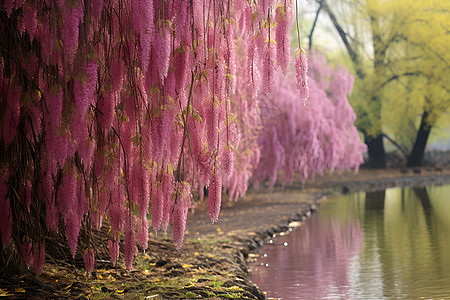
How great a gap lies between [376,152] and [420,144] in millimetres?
2361

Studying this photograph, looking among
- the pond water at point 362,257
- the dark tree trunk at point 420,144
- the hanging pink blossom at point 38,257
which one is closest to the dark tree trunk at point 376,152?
the dark tree trunk at point 420,144

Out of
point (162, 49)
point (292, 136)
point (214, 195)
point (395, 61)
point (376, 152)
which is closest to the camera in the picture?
point (162, 49)

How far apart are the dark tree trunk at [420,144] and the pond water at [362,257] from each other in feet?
56.3

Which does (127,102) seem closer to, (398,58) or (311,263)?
(311,263)

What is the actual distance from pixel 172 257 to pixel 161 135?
4019mm

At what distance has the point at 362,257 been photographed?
10367 millimetres

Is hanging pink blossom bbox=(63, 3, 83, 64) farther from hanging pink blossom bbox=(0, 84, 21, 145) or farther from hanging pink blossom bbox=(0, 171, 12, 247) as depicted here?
hanging pink blossom bbox=(0, 171, 12, 247)

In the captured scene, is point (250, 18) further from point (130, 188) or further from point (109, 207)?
point (109, 207)

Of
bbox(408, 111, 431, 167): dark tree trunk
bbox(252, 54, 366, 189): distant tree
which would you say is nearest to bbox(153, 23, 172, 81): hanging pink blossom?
bbox(252, 54, 366, 189): distant tree

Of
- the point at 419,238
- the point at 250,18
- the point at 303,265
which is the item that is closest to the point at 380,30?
the point at 419,238

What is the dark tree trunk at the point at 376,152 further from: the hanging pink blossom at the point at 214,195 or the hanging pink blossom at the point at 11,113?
the hanging pink blossom at the point at 11,113

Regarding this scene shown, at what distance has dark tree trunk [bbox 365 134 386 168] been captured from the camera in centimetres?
3544

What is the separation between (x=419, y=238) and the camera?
12.1 meters

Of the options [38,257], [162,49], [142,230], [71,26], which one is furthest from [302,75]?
[38,257]
